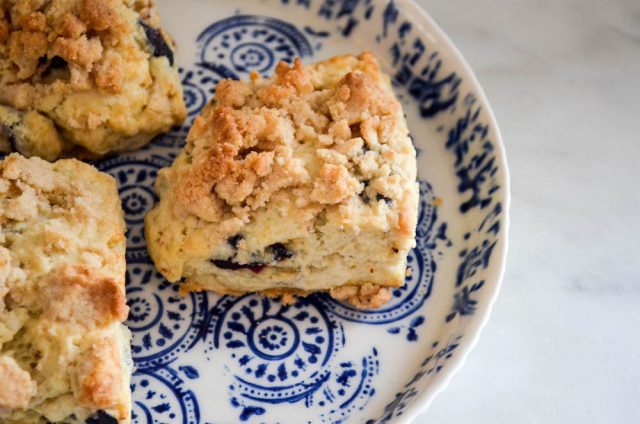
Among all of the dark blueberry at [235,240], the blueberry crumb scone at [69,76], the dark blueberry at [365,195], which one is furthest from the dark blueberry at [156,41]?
the dark blueberry at [365,195]

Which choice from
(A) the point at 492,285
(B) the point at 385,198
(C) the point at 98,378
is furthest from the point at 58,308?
(A) the point at 492,285

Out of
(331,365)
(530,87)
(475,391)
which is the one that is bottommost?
(475,391)

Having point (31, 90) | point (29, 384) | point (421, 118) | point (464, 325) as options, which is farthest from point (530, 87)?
point (29, 384)

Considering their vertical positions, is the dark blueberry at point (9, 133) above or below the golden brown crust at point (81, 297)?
above

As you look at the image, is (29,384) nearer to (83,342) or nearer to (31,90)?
(83,342)

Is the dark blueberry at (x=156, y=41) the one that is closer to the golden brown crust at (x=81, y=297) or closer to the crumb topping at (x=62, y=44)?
the crumb topping at (x=62, y=44)

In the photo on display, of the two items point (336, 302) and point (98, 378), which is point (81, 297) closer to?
point (98, 378)

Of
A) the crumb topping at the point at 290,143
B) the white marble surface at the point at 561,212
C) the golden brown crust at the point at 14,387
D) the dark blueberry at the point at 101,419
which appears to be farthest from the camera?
the white marble surface at the point at 561,212
